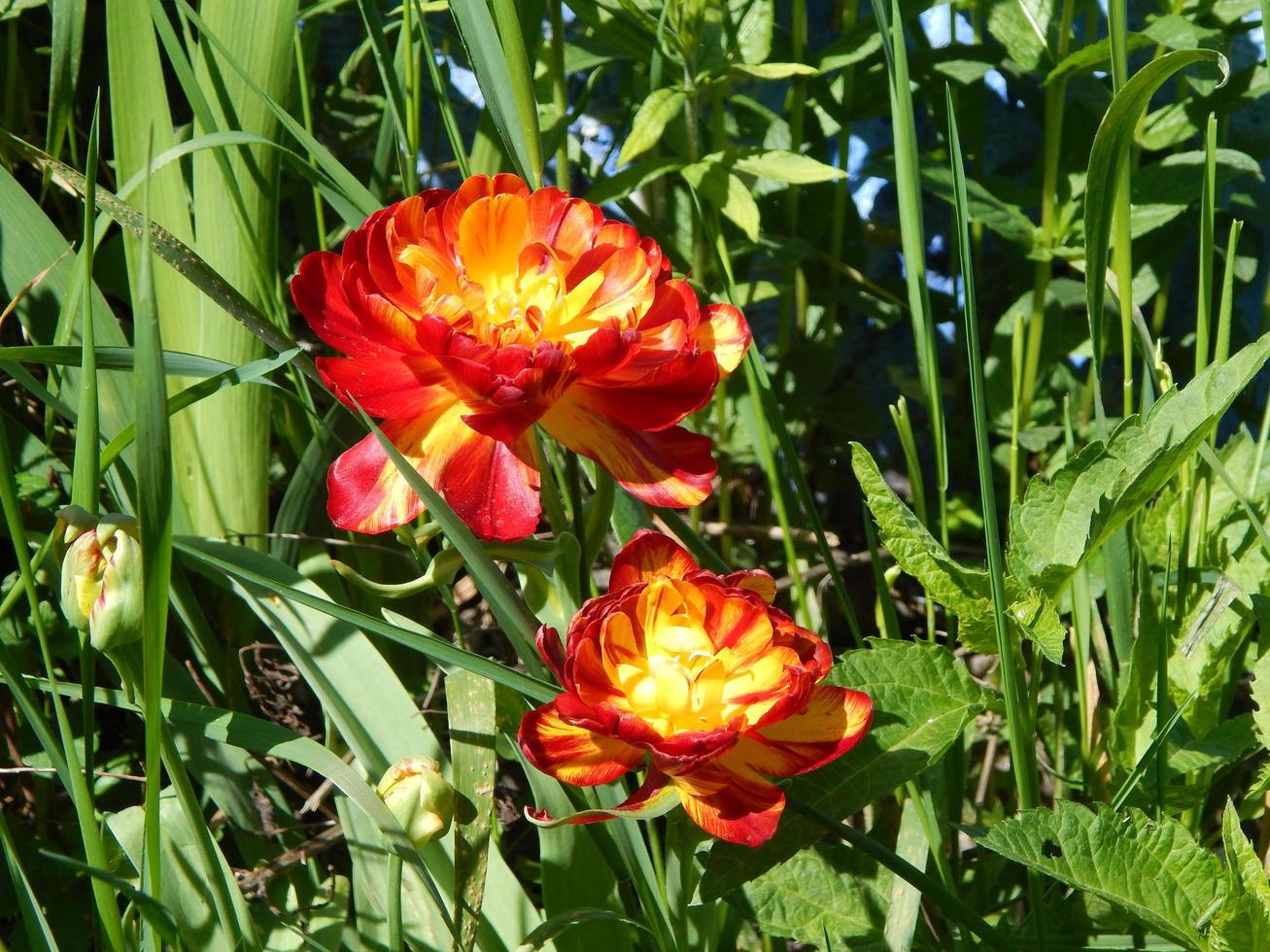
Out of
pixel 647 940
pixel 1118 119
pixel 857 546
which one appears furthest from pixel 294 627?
pixel 857 546

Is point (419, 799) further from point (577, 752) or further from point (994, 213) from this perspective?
point (994, 213)

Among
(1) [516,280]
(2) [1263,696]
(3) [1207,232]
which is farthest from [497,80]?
(2) [1263,696]

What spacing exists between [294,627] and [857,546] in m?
0.72

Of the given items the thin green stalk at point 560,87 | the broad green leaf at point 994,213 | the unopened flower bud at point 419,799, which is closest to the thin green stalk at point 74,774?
the unopened flower bud at point 419,799

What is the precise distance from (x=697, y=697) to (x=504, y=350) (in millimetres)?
166

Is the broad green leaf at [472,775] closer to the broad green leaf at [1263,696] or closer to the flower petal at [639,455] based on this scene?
the flower petal at [639,455]

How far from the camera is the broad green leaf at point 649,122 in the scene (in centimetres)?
79

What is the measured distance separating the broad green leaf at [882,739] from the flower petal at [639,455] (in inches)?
5.7

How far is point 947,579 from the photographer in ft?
1.94

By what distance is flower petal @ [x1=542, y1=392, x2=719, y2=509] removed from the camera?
0.53m

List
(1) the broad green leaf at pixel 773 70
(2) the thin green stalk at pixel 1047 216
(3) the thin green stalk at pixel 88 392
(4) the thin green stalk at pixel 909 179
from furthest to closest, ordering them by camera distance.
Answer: (2) the thin green stalk at pixel 1047 216 → (1) the broad green leaf at pixel 773 70 → (4) the thin green stalk at pixel 909 179 → (3) the thin green stalk at pixel 88 392

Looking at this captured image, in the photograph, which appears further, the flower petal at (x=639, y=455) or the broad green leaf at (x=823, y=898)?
the broad green leaf at (x=823, y=898)

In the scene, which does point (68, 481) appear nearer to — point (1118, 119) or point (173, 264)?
point (173, 264)

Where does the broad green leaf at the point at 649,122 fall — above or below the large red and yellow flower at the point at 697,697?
above
